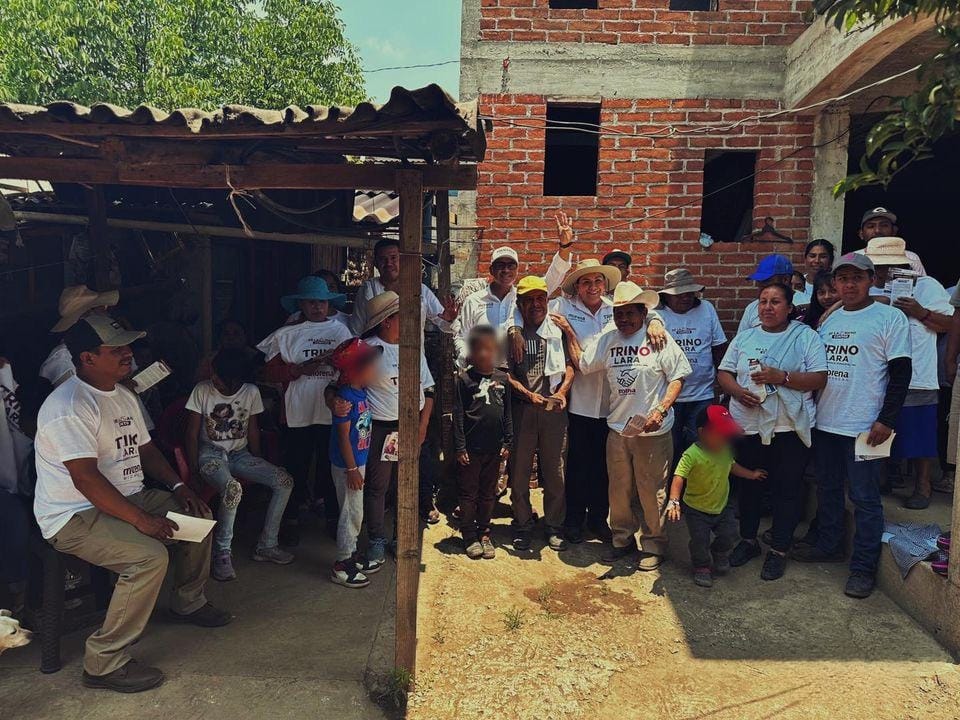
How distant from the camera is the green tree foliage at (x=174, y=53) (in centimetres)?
1249

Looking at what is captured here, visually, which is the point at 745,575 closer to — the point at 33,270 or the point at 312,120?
the point at 312,120

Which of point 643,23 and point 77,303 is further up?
point 643,23

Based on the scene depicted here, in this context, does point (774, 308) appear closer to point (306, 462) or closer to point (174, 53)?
point (306, 462)

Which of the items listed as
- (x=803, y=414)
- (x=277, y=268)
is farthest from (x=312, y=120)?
(x=277, y=268)

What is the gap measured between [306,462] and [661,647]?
2854mm

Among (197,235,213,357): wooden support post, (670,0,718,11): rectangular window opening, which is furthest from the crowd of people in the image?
(670,0,718,11): rectangular window opening

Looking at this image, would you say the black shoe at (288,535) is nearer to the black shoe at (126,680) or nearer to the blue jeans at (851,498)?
the black shoe at (126,680)

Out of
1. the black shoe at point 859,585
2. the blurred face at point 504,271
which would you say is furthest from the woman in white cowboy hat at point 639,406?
the black shoe at point 859,585

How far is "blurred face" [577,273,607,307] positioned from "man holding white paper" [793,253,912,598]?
60.9 inches

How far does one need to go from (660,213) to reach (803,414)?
2415 millimetres

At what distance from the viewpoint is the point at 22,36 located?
1233 cm

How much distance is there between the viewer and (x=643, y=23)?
6023 millimetres

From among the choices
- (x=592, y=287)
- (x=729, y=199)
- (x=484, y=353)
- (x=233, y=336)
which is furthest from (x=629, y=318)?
(x=233, y=336)

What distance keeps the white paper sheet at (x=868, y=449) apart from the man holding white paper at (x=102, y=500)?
4042 mm
